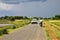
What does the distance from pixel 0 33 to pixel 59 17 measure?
515ft

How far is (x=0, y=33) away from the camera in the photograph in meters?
24.6

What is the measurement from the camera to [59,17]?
585 feet

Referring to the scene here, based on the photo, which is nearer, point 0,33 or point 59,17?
point 0,33
